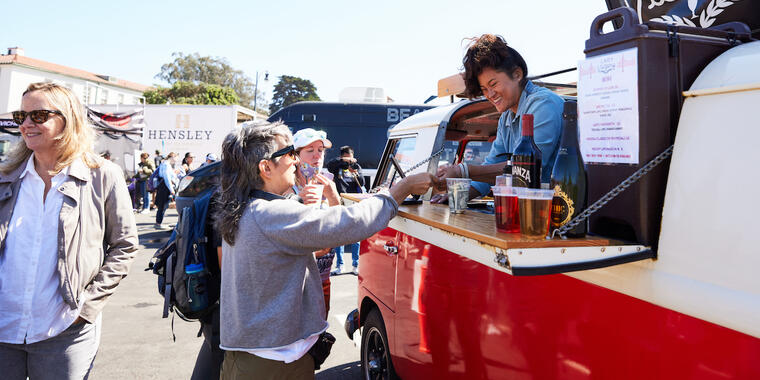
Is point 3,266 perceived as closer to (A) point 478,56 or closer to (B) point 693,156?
(A) point 478,56

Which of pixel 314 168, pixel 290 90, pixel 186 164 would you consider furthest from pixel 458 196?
pixel 290 90

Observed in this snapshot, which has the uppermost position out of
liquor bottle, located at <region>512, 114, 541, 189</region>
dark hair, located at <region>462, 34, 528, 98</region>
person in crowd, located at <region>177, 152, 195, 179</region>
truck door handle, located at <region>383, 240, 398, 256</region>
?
person in crowd, located at <region>177, 152, 195, 179</region>

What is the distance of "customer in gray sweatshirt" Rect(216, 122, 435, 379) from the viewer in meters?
1.66

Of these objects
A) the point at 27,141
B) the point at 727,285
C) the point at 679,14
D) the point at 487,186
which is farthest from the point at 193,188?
the point at 727,285

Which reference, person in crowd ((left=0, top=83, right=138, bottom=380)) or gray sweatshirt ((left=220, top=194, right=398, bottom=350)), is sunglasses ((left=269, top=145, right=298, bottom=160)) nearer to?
gray sweatshirt ((left=220, top=194, right=398, bottom=350))

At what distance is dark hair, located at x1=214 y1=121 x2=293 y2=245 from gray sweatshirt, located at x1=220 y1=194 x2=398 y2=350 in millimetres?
44

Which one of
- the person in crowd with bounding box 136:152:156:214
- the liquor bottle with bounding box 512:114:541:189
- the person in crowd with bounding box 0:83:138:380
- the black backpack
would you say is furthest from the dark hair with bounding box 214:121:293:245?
the person in crowd with bounding box 136:152:156:214

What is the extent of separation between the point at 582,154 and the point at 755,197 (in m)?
0.47

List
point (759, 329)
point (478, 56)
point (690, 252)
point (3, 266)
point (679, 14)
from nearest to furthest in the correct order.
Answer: point (759, 329), point (690, 252), point (3, 266), point (679, 14), point (478, 56)

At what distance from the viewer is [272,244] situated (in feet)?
5.65

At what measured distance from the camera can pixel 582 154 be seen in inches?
55.4

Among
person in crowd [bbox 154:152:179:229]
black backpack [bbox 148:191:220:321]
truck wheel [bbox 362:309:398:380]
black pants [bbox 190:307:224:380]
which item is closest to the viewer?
black backpack [bbox 148:191:220:321]

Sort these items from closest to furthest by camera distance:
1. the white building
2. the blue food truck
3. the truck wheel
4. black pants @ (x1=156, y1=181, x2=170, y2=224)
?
1. the truck wheel
2. the blue food truck
3. black pants @ (x1=156, y1=181, x2=170, y2=224)
4. the white building

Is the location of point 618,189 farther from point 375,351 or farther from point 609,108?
point 375,351
